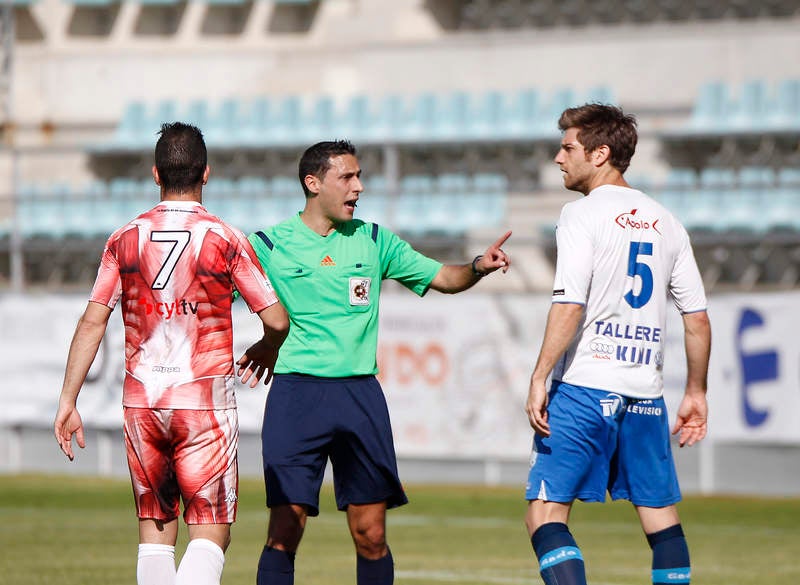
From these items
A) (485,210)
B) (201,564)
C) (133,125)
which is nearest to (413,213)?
(485,210)

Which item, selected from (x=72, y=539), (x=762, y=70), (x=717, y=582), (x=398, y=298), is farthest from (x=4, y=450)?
(x=762, y=70)

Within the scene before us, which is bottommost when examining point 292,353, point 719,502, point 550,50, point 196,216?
point 719,502

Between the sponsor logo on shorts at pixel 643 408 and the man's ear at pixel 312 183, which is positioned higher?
the man's ear at pixel 312 183

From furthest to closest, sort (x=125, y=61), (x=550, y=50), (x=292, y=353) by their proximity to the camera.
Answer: (x=125, y=61)
(x=550, y=50)
(x=292, y=353)

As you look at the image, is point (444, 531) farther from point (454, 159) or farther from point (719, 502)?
point (454, 159)

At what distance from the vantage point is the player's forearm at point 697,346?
21.1ft

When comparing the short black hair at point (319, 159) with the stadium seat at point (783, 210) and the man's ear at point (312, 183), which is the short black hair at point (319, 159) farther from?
the stadium seat at point (783, 210)

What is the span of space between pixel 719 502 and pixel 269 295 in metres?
9.38

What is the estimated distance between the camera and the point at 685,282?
644 centimetres

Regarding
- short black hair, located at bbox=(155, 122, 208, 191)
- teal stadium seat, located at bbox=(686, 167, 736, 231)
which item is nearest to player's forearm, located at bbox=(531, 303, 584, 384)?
short black hair, located at bbox=(155, 122, 208, 191)

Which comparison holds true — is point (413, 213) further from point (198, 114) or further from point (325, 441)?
point (325, 441)

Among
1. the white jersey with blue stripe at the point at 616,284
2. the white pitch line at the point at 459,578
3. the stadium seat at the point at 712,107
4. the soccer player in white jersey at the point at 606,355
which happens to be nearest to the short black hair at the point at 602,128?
the soccer player in white jersey at the point at 606,355

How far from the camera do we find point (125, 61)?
28766 millimetres

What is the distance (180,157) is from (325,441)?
5.10ft
